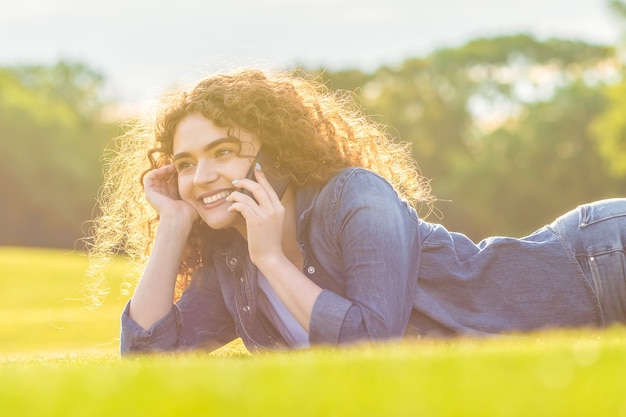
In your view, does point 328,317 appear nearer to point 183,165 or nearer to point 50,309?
point 183,165

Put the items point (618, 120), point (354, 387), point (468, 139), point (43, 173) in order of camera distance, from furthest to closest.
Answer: point (468, 139), point (43, 173), point (618, 120), point (354, 387)

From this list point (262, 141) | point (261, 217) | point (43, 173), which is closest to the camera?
point (261, 217)

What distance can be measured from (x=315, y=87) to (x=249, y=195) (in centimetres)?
125

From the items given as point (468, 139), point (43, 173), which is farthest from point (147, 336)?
point (468, 139)

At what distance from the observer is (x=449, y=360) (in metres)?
2.40

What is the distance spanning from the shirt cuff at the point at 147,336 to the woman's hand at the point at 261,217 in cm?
92

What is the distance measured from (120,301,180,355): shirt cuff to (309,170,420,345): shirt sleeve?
1103 mm

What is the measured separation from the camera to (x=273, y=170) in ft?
16.7

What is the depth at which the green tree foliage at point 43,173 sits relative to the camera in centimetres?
4538

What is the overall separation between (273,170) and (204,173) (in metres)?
0.39

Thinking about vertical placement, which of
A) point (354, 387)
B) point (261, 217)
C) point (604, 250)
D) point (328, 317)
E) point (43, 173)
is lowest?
point (43, 173)

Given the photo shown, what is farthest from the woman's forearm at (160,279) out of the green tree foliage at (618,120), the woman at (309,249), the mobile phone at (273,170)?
the green tree foliage at (618,120)

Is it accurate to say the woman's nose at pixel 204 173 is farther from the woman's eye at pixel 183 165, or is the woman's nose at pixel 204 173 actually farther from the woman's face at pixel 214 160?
the woman's eye at pixel 183 165

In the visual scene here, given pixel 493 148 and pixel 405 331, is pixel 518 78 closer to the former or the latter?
pixel 493 148
